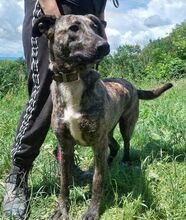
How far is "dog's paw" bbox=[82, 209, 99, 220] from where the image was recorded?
12.1ft

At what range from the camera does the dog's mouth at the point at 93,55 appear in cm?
328

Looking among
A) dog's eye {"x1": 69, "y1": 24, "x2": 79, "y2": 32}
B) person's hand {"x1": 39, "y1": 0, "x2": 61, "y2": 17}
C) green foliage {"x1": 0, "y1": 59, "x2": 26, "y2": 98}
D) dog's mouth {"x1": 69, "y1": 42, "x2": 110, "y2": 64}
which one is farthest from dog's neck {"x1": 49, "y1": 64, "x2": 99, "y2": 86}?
green foliage {"x1": 0, "y1": 59, "x2": 26, "y2": 98}

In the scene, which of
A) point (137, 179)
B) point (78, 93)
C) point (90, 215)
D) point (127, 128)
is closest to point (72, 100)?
point (78, 93)

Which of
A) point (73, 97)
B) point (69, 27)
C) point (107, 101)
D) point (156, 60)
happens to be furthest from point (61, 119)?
point (156, 60)

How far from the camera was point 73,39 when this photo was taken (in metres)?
3.46

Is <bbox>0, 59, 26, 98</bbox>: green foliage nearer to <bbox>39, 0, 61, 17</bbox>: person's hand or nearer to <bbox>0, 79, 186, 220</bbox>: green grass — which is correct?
<bbox>0, 79, 186, 220</bbox>: green grass

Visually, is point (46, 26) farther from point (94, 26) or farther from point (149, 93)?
point (149, 93)

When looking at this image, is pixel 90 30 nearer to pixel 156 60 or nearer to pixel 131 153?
pixel 131 153

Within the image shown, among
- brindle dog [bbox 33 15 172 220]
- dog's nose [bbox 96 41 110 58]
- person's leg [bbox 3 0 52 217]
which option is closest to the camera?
dog's nose [bbox 96 41 110 58]

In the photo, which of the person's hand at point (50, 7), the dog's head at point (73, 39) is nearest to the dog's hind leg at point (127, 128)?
the dog's head at point (73, 39)

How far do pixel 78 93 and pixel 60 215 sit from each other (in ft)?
3.44

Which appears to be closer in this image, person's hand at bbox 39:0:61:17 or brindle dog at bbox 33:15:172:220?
brindle dog at bbox 33:15:172:220

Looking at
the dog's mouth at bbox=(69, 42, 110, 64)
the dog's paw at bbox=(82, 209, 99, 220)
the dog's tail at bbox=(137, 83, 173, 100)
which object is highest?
the dog's mouth at bbox=(69, 42, 110, 64)

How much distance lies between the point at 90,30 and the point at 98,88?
53 cm
